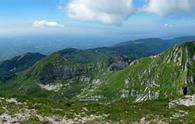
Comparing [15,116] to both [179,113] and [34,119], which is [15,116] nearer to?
[34,119]

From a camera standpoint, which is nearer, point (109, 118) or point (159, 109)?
point (109, 118)

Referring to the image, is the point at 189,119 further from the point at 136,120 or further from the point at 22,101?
the point at 22,101

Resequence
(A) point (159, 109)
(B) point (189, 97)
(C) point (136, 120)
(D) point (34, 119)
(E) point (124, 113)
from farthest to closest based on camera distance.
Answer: (B) point (189, 97) < (A) point (159, 109) < (E) point (124, 113) < (C) point (136, 120) < (D) point (34, 119)

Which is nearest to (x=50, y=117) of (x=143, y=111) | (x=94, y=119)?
(x=94, y=119)

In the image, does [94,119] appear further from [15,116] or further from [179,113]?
[179,113]

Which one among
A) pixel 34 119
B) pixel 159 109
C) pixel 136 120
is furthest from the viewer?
pixel 159 109

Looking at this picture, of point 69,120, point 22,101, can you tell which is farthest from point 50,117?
point 22,101

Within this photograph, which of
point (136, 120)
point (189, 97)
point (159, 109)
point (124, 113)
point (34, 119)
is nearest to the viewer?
point (34, 119)

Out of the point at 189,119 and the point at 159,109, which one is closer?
the point at 189,119

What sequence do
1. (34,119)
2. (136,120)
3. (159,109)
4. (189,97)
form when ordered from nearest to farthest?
1. (34,119)
2. (136,120)
3. (159,109)
4. (189,97)
